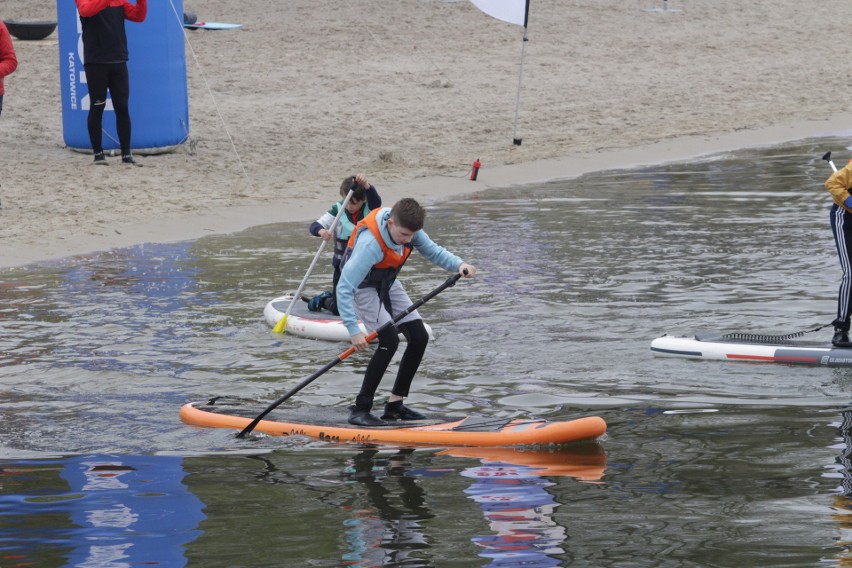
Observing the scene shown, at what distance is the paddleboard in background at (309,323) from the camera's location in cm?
998

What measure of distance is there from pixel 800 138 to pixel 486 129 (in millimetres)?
4476

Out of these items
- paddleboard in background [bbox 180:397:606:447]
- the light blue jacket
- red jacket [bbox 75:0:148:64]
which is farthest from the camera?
red jacket [bbox 75:0:148:64]

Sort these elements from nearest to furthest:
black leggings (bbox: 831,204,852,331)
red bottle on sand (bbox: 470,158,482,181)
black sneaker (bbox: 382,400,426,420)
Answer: black sneaker (bbox: 382,400,426,420), black leggings (bbox: 831,204,852,331), red bottle on sand (bbox: 470,158,482,181)

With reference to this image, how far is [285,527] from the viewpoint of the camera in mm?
6168

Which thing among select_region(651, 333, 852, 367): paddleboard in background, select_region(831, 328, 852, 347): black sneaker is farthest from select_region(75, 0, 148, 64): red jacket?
select_region(831, 328, 852, 347): black sneaker

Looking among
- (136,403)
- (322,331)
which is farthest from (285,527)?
(322,331)

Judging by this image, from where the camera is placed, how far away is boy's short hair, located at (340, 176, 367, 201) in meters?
9.59

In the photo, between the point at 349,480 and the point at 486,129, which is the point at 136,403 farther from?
the point at 486,129

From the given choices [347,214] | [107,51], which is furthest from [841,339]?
[107,51]

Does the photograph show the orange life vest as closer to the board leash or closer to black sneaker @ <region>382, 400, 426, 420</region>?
black sneaker @ <region>382, 400, 426, 420</region>

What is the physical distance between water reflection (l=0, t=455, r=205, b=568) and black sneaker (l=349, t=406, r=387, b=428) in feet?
3.36

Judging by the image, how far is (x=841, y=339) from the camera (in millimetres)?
9070

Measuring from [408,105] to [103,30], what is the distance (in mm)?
6360

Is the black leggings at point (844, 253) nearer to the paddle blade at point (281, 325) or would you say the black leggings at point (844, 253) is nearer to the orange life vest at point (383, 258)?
the orange life vest at point (383, 258)
